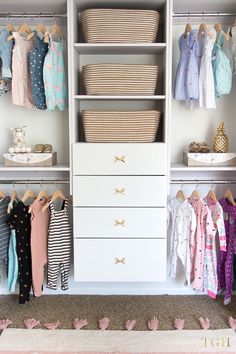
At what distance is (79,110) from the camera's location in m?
2.66

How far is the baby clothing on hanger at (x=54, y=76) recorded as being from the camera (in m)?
2.38

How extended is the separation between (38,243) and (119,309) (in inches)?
27.5

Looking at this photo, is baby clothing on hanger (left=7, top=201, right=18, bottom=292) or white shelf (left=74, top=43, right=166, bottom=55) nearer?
white shelf (left=74, top=43, right=166, bottom=55)

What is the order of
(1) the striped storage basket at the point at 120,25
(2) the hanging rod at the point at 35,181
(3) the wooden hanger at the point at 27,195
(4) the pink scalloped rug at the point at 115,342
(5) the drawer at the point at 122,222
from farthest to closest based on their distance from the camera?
(2) the hanging rod at the point at 35,181 → (3) the wooden hanger at the point at 27,195 → (5) the drawer at the point at 122,222 → (1) the striped storage basket at the point at 120,25 → (4) the pink scalloped rug at the point at 115,342

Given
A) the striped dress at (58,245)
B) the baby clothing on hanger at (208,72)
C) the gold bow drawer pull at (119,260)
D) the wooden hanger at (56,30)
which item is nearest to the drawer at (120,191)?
the striped dress at (58,245)

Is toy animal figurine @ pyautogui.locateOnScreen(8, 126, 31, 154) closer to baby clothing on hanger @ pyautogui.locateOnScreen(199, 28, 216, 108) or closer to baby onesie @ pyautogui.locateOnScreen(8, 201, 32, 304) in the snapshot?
baby onesie @ pyautogui.locateOnScreen(8, 201, 32, 304)

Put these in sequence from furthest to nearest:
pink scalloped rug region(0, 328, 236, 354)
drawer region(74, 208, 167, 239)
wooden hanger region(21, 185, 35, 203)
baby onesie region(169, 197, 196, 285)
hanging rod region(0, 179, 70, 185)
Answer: hanging rod region(0, 179, 70, 185)
wooden hanger region(21, 185, 35, 203)
baby onesie region(169, 197, 196, 285)
drawer region(74, 208, 167, 239)
pink scalloped rug region(0, 328, 236, 354)

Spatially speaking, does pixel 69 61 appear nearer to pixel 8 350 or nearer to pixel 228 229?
pixel 228 229

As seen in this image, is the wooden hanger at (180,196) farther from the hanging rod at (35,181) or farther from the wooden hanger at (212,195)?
the hanging rod at (35,181)

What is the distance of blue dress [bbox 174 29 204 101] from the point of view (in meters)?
2.40

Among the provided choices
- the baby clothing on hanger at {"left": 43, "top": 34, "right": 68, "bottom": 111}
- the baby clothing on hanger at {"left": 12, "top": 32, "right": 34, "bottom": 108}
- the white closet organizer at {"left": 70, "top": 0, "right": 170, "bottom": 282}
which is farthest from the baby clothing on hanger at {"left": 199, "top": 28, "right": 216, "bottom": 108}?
the baby clothing on hanger at {"left": 12, "top": 32, "right": 34, "bottom": 108}

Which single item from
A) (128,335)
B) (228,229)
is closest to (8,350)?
(128,335)

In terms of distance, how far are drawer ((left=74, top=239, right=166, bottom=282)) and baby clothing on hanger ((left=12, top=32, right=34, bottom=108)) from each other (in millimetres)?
969

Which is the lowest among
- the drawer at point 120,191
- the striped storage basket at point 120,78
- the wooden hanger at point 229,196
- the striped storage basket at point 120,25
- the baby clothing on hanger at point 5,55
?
the wooden hanger at point 229,196
